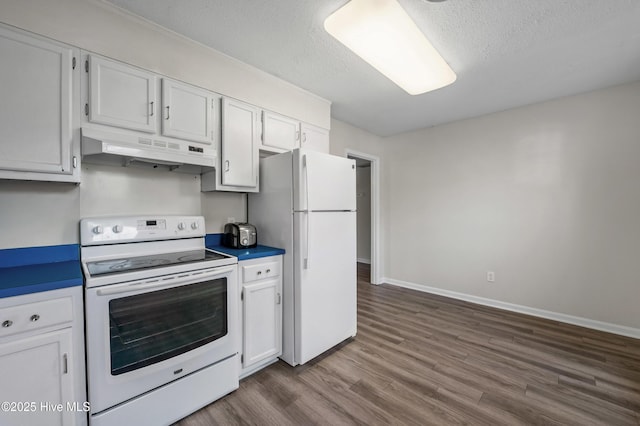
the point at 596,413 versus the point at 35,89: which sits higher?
the point at 35,89

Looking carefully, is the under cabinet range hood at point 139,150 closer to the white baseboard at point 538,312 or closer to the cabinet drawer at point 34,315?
the cabinet drawer at point 34,315

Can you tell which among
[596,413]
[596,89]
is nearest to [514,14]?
[596,89]

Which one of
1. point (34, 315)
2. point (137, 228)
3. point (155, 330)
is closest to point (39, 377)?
point (34, 315)

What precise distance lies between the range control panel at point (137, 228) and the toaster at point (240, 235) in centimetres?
22

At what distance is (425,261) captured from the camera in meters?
4.06

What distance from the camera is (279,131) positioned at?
2574 mm

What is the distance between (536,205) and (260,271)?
10.7 ft

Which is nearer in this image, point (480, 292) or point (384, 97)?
point (384, 97)

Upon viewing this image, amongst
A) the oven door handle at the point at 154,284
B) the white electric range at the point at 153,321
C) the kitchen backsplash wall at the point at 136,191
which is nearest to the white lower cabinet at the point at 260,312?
the white electric range at the point at 153,321

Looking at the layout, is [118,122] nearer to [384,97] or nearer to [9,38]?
[9,38]

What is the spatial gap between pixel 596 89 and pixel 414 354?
10.9ft

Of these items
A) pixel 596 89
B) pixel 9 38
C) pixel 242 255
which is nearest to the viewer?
pixel 9 38

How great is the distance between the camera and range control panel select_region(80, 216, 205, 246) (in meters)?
1.70

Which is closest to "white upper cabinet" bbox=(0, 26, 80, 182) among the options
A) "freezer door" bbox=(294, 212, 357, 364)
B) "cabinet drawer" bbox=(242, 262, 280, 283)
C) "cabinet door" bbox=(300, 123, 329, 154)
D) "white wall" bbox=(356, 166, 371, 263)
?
"cabinet drawer" bbox=(242, 262, 280, 283)
